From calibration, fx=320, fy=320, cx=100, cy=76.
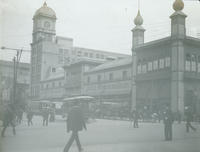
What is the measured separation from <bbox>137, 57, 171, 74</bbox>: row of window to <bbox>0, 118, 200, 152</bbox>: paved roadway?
175 inches

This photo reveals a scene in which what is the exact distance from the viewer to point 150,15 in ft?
35.9

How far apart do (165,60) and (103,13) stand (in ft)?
21.6

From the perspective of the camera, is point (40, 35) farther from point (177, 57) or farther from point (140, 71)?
point (140, 71)

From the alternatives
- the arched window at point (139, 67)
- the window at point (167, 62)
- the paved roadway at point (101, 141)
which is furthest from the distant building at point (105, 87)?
the paved roadway at point (101, 141)

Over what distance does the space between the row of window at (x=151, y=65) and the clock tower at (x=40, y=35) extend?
16.8 ft

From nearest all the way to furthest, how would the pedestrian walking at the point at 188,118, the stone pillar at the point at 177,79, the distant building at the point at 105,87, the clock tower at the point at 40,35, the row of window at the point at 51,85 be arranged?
the clock tower at the point at 40,35 < the pedestrian walking at the point at 188,118 < the stone pillar at the point at 177,79 < the distant building at the point at 105,87 < the row of window at the point at 51,85

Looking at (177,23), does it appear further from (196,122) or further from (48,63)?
(48,63)

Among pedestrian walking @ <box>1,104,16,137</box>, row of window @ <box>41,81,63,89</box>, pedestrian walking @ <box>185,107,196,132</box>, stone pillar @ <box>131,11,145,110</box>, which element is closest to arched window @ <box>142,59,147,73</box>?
stone pillar @ <box>131,11,145,110</box>

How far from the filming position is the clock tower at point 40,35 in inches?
373

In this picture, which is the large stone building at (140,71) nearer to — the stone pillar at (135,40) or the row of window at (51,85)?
the stone pillar at (135,40)

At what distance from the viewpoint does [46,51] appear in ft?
45.9

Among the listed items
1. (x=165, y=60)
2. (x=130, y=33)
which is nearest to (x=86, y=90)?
(x=130, y=33)

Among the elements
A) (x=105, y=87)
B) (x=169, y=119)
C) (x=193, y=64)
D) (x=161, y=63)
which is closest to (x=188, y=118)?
(x=169, y=119)

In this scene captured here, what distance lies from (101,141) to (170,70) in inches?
255
